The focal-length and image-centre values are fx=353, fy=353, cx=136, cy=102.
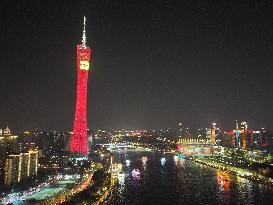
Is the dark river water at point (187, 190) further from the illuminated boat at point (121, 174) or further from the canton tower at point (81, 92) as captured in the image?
the canton tower at point (81, 92)

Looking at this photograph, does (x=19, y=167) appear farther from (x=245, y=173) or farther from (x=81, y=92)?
(x=245, y=173)

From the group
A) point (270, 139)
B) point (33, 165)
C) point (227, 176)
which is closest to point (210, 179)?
point (227, 176)

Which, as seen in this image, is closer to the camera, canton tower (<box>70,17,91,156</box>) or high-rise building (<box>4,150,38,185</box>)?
high-rise building (<box>4,150,38,185</box>)

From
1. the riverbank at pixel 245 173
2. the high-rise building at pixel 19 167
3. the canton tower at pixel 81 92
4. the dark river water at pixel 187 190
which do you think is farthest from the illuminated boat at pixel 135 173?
the riverbank at pixel 245 173

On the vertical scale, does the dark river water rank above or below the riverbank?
below

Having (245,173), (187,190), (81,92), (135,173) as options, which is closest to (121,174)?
(135,173)

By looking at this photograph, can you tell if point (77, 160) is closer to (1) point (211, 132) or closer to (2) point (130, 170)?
(2) point (130, 170)

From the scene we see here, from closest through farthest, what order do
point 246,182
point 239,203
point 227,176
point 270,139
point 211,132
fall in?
point 239,203 → point 246,182 → point 227,176 → point 270,139 → point 211,132

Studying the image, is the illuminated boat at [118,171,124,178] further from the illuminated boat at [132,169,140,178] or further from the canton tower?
the canton tower

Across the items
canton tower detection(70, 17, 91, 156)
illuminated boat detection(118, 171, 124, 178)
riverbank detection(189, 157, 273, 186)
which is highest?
canton tower detection(70, 17, 91, 156)

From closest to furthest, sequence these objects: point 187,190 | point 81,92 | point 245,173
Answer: point 187,190
point 81,92
point 245,173

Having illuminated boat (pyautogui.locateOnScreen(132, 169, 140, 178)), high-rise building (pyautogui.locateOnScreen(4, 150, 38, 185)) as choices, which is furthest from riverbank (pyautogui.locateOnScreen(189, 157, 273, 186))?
high-rise building (pyautogui.locateOnScreen(4, 150, 38, 185))
